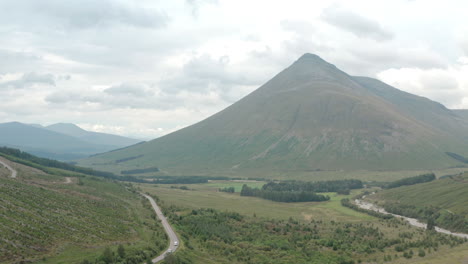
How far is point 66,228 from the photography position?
81250 mm

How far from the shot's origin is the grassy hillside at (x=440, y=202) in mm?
139350

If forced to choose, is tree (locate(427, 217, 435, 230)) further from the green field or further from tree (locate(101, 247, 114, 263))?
tree (locate(101, 247, 114, 263))

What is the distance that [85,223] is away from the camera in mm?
89500

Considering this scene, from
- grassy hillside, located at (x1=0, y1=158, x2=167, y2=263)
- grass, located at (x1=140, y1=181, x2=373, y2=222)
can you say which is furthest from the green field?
grassy hillside, located at (x1=0, y1=158, x2=167, y2=263)

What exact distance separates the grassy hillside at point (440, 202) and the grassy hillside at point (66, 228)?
103 m

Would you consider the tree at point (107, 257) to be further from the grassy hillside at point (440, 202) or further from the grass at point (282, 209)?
the grassy hillside at point (440, 202)

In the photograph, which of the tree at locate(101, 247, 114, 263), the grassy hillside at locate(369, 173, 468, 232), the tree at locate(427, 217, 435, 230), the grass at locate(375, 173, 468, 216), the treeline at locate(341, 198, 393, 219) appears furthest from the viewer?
the treeline at locate(341, 198, 393, 219)

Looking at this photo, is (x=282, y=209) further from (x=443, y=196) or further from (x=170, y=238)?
(x=170, y=238)

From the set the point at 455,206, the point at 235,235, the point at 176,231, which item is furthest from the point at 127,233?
the point at 455,206

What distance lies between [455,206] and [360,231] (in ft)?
183

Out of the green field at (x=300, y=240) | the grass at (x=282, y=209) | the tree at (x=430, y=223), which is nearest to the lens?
the green field at (x=300, y=240)

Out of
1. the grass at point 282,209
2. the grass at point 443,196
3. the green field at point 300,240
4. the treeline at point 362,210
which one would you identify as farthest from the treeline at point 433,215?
the grass at point 282,209

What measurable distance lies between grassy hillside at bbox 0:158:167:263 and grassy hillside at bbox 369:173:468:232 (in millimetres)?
102694

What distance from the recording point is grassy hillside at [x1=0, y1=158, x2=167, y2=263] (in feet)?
215
